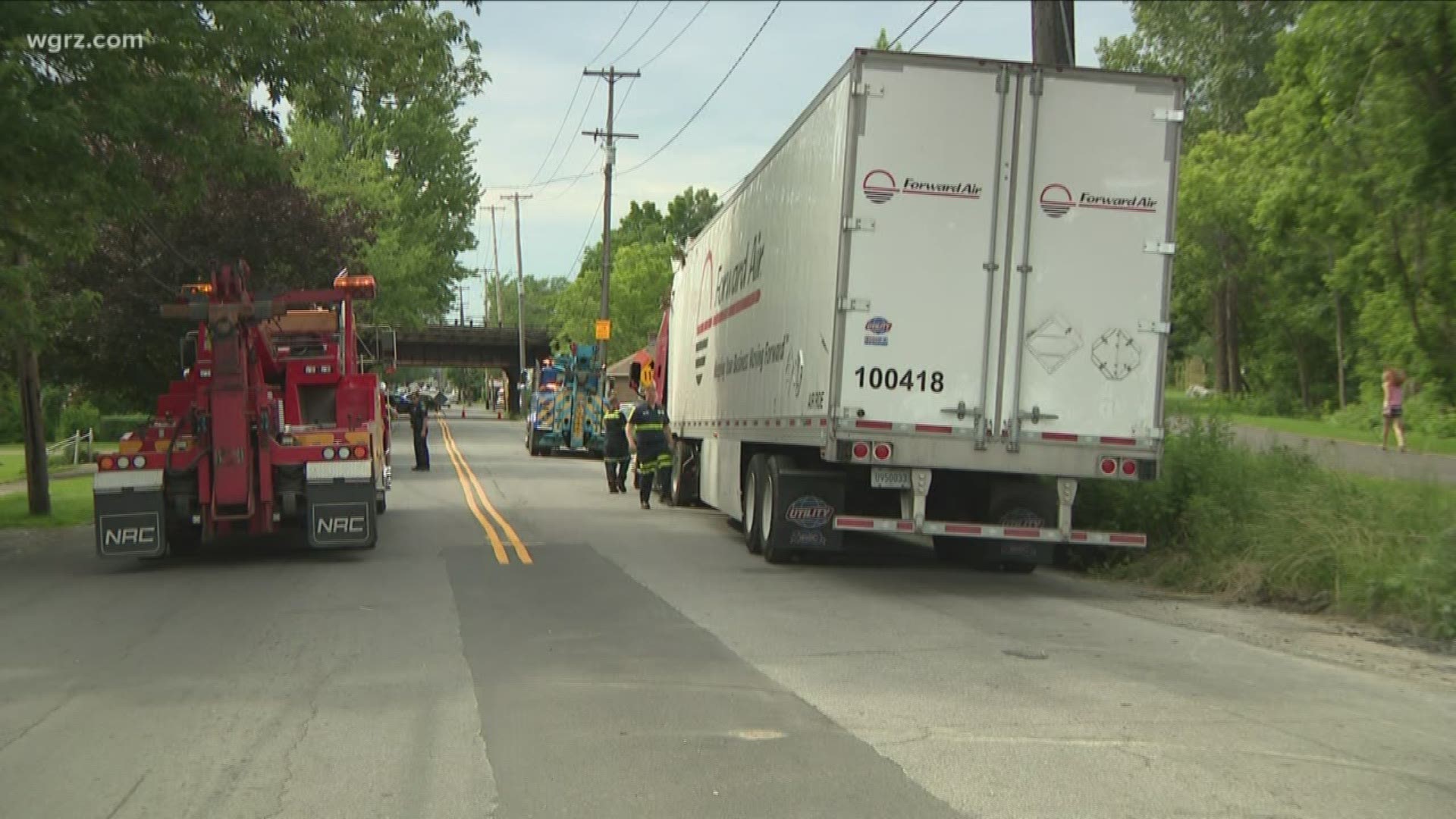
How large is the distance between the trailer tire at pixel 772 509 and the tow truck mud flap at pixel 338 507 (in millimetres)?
3966

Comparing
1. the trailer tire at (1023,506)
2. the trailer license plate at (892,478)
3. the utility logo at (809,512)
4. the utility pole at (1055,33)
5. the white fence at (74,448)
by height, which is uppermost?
the utility pole at (1055,33)

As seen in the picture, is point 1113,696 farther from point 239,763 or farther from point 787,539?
point 787,539

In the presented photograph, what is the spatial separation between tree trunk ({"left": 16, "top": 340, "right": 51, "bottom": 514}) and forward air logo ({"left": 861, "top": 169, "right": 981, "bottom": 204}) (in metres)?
13.7

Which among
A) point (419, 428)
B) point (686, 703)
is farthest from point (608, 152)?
point (686, 703)

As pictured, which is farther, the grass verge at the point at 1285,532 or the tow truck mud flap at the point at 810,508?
the tow truck mud flap at the point at 810,508

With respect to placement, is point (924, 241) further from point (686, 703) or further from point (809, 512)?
point (686, 703)

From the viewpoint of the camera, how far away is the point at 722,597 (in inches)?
420

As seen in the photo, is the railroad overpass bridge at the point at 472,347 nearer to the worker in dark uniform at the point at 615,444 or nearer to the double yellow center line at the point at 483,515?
the double yellow center line at the point at 483,515

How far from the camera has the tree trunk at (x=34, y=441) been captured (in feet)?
61.2

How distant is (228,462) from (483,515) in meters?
6.20

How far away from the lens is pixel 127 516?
12.5 metres

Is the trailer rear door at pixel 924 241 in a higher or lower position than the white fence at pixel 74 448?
higher

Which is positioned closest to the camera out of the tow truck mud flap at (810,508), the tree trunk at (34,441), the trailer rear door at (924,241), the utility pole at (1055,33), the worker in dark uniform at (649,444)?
the trailer rear door at (924,241)

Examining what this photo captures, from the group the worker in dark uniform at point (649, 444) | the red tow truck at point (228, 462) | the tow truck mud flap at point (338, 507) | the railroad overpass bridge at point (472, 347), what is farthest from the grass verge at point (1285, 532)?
the railroad overpass bridge at point (472, 347)
